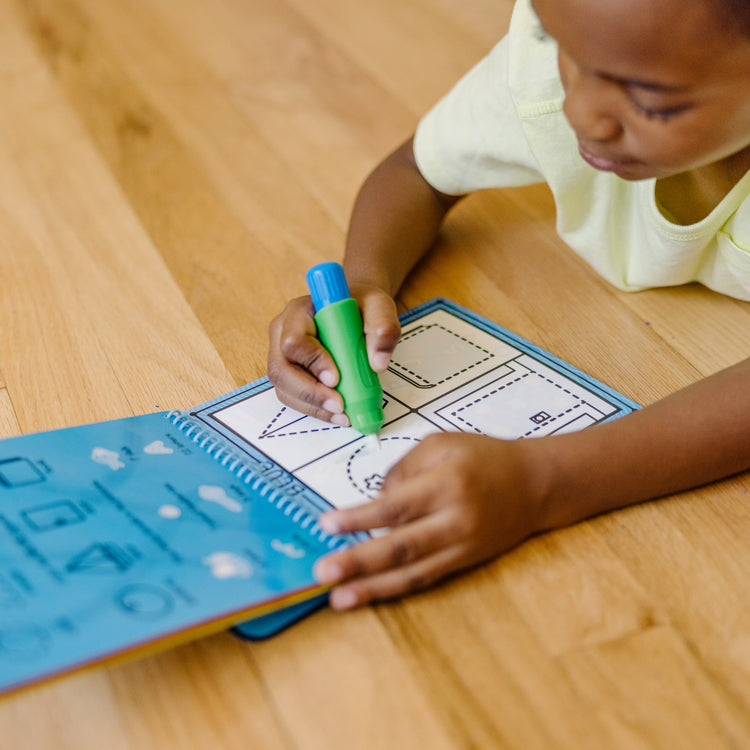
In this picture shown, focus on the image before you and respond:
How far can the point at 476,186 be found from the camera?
71 centimetres

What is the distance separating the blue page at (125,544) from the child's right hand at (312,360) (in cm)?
7

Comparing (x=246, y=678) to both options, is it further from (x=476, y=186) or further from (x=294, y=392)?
(x=476, y=186)

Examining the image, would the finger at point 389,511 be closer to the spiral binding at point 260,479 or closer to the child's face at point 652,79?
the spiral binding at point 260,479

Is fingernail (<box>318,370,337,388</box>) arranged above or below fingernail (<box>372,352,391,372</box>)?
below

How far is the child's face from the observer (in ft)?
1.37

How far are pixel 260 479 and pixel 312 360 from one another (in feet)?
0.27

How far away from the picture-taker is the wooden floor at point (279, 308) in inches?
15.7

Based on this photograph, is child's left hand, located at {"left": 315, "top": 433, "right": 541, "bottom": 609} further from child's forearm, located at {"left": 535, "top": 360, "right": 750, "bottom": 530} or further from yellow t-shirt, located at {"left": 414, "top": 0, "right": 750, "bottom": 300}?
yellow t-shirt, located at {"left": 414, "top": 0, "right": 750, "bottom": 300}

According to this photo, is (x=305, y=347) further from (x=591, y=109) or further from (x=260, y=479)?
(x=591, y=109)

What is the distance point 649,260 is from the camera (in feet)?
2.15

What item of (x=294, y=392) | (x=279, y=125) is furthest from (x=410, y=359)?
(x=279, y=125)

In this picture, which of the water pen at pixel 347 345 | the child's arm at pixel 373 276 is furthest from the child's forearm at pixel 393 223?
the water pen at pixel 347 345

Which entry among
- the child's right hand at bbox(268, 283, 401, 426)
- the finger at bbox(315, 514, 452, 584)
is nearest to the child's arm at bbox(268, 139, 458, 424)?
the child's right hand at bbox(268, 283, 401, 426)

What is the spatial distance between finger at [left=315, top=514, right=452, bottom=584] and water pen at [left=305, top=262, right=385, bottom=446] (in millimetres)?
97
